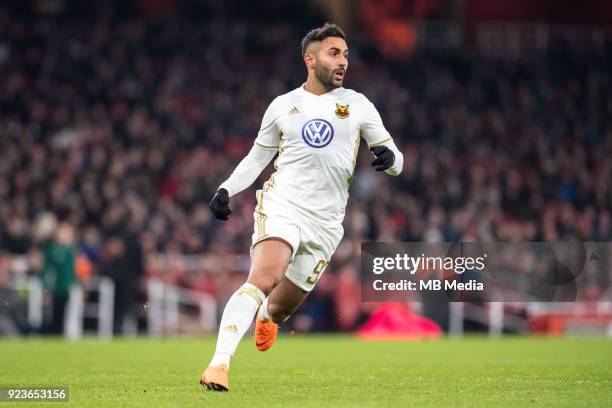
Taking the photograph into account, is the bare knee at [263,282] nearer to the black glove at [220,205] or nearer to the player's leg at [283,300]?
the black glove at [220,205]

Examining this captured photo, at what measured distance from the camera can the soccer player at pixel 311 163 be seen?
25.4ft

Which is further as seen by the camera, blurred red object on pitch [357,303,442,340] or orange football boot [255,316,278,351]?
blurred red object on pitch [357,303,442,340]

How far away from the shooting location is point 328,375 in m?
9.03

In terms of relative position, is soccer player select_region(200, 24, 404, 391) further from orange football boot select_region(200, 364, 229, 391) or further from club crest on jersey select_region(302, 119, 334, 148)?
orange football boot select_region(200, 364, 229, 391)

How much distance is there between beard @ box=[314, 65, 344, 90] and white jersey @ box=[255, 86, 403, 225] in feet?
0.22

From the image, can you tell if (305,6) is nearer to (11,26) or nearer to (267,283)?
(11,26)

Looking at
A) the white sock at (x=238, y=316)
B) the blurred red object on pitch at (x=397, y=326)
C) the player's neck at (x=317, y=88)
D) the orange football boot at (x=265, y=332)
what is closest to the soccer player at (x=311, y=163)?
the player's neck at (x=317, y=88)

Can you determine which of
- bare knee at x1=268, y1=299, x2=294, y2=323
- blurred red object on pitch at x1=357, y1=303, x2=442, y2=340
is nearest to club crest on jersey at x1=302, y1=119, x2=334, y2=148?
bare knee at x1=268, y1=299, x2=294, y2=323

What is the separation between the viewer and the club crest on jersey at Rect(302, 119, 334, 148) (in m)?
7.81

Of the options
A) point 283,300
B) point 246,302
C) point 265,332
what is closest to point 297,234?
point 246,302

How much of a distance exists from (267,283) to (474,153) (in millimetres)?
19636

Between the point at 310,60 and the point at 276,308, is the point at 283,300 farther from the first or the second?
the point at 310,60

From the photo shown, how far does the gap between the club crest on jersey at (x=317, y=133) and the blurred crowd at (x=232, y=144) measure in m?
11.9

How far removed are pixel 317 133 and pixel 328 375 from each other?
221 centimetres
